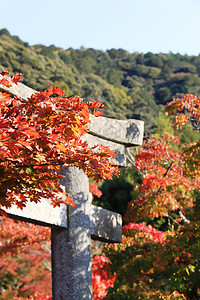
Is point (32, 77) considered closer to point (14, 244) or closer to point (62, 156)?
point (14, 244)

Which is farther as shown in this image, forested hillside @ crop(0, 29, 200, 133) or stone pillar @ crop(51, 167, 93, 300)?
forested hillside @ crop(0, 29, 200, 133)

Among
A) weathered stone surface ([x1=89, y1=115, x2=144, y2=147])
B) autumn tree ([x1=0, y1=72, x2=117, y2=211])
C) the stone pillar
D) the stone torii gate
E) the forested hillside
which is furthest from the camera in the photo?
the forested hillside

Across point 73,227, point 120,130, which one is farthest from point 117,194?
point 73,227

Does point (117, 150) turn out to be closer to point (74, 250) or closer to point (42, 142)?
point (74, 250)

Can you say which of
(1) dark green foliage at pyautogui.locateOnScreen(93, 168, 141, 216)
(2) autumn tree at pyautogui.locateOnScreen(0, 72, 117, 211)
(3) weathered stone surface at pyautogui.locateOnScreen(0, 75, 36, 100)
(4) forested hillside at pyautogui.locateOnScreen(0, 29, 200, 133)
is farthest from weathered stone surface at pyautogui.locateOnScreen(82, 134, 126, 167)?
(4) forested hillside at pyautogui.locateOnScreen(0, 29, 200, 133)

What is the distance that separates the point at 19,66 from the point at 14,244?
21.2 metres

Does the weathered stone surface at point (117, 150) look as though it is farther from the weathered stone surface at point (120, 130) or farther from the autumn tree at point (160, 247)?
the autumn tree at point (160, 247)

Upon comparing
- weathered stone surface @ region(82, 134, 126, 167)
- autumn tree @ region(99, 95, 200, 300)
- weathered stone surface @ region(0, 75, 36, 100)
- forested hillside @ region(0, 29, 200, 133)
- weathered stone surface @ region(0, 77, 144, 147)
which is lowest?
autumn tree @ region(99, 95, 200, 300)

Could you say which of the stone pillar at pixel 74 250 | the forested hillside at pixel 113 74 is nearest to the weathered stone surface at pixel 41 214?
the stone pillar at pixel 74 250

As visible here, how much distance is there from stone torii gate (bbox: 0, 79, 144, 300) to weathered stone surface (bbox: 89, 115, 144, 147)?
0.01 metres

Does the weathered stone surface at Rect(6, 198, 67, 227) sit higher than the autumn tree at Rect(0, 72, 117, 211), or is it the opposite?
the autumn tree at Rect(0, 72, 117, 211)

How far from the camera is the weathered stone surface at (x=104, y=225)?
3496mm

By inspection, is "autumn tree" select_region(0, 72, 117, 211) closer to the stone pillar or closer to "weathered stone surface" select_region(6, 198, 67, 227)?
"weathered stone surface" select_region(6, 198, 67, 227)

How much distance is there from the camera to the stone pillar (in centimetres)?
309
